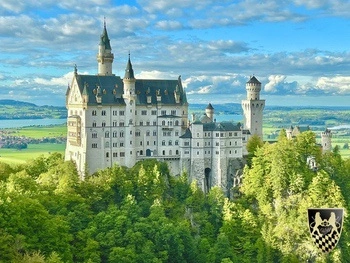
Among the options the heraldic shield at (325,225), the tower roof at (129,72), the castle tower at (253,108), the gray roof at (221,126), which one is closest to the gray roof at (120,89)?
the tower roof at (129,72)

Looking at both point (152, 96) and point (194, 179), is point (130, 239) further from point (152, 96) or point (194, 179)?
point (152, 96)

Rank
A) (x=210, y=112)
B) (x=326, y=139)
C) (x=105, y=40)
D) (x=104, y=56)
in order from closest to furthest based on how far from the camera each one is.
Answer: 1. (x=104, y=56)
2. (x=105, y=40)
3. (x=210, y=112)
4. (x=326, y=139)

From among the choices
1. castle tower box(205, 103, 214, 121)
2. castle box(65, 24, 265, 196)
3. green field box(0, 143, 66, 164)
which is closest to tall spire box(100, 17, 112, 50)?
castle box(65, 24, 265, 196)

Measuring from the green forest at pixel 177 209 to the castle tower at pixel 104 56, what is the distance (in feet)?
57.3

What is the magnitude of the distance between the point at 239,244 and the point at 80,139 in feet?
99.5

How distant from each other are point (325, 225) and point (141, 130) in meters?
74.5

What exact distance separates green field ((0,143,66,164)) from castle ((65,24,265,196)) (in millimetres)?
42201

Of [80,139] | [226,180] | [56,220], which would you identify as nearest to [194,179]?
[226,180]

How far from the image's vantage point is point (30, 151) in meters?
145

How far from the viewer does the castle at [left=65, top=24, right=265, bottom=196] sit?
293ft

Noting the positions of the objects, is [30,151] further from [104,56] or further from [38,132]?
[104,56]

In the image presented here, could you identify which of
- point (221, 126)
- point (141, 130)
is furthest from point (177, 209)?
point (221, 126)

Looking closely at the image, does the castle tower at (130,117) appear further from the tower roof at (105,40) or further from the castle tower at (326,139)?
the castle tower at (326,139)

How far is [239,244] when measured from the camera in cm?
8438
